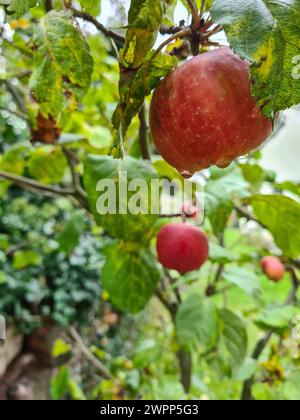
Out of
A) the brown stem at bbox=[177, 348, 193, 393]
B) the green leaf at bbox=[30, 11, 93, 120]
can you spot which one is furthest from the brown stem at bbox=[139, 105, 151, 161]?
the brown stem at bbox=[177, 348, 193, 393]

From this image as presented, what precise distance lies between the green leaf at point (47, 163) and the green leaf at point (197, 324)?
19.4 inches

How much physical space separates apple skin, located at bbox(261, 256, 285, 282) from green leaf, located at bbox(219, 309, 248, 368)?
12.5 inches

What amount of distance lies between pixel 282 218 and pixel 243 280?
408 millimetres

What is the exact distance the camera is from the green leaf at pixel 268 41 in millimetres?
334

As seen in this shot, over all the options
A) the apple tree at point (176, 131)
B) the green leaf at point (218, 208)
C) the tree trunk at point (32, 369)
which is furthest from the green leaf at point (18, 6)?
the tree trunk at point (32, 369)

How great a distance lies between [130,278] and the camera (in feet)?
2.82

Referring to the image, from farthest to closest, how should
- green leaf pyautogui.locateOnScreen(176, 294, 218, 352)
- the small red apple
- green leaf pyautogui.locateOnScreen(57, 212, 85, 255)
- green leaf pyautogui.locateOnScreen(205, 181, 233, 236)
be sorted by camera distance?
1. green leaf pyautogui.locateOnScreen(57, 212, 85, 255)
2. green leaf pyautogui.locateOnScreen(176, 294, 218, 352)
3. the small red apple
4. green leaf pyautogui.locateOnScreen(205, 181, 233, 236)

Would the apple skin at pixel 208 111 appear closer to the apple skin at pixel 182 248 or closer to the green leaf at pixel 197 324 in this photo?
the apple skin at pixel 182 248

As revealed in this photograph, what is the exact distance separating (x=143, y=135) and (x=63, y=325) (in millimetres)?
2136

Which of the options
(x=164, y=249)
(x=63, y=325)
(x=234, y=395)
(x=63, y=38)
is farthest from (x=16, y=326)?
(x=63, y=38)

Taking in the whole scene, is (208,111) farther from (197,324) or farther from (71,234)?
(71,234)

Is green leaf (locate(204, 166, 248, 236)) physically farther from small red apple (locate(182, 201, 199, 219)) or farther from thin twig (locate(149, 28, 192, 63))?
thin twig (locate(149, 28, 192, 63))

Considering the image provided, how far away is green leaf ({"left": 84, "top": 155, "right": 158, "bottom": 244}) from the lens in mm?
643

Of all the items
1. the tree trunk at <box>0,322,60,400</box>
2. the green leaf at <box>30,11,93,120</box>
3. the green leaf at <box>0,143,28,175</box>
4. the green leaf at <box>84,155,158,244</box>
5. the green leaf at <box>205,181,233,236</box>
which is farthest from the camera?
the tree trunk at <box>0,322,60,400</box>
